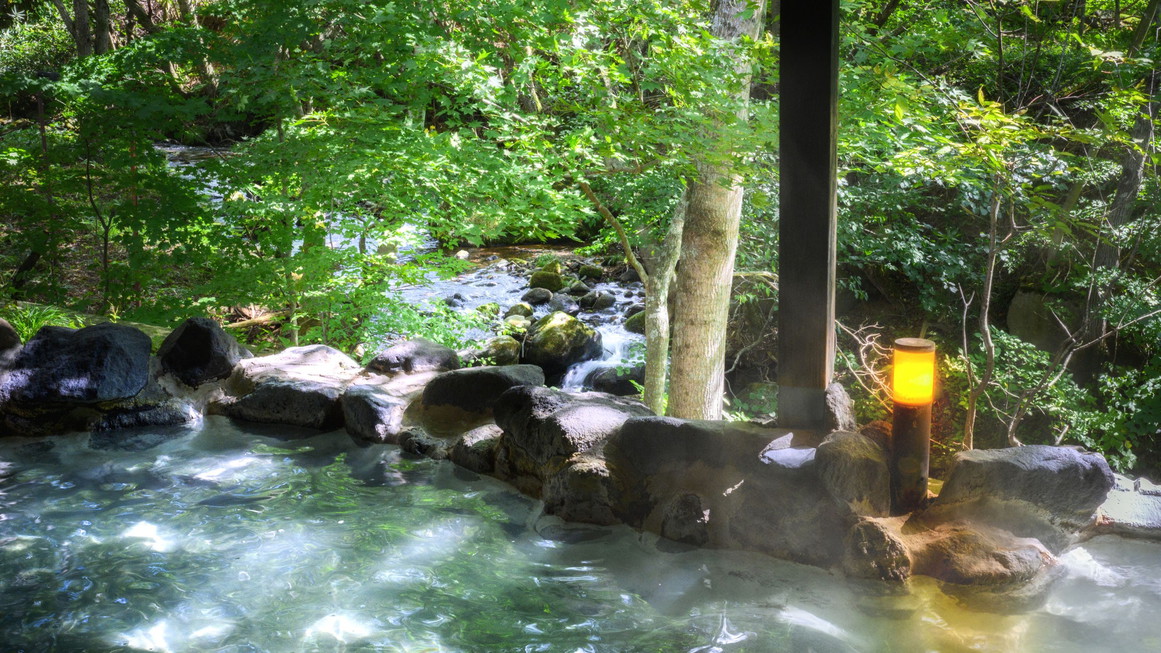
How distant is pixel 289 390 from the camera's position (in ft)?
14.3

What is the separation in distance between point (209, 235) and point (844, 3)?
458 cm

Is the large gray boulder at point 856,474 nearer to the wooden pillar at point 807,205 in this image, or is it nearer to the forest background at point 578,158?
the wooden pillar at point 807,205

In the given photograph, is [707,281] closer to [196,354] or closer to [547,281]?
[196,354]

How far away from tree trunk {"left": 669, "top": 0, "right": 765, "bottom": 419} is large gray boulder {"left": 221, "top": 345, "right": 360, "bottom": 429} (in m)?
2.44

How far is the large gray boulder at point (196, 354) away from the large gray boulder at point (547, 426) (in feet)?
7.70

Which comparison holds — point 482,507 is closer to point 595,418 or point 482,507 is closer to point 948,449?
point 595,418

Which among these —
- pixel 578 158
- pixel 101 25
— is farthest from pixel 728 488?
pixel 101 25

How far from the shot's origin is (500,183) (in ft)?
16.5

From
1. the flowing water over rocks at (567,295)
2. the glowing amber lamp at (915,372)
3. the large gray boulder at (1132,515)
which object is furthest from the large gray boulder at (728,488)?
the flowing water over rocks at (567,295)

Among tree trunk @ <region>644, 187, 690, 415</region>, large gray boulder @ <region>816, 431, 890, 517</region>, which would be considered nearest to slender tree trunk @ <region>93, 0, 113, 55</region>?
tree trunk @ <region>644, 187, 690, 415</region>

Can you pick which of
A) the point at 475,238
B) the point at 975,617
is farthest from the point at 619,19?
the point at 975,617

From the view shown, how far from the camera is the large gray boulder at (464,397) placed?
4.08m

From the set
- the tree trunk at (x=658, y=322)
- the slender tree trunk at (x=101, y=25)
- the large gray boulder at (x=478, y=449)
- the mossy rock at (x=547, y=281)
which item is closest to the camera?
the large gray boulder at (x=478, y=449)

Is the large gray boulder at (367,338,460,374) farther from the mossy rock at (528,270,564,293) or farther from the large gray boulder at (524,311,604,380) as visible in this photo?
the mossy rock at (528,270,564,293)
